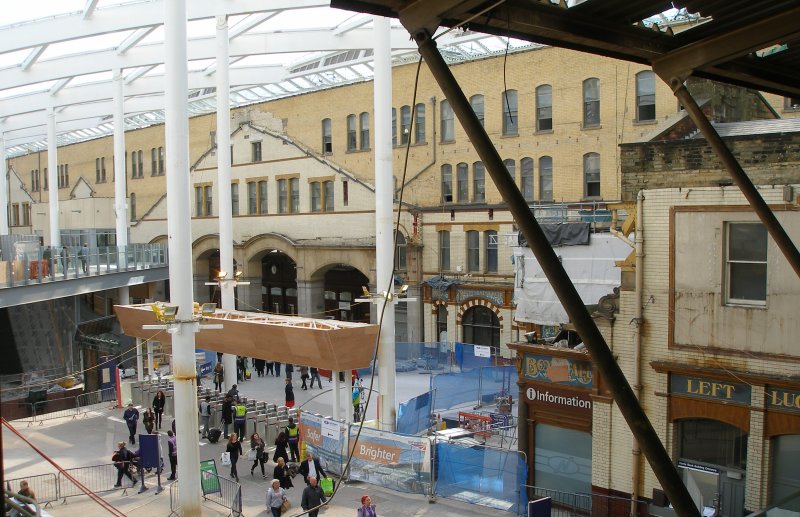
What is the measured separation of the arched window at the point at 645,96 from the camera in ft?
106

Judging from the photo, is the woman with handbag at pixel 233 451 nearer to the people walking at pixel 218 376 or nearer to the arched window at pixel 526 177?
the people walking at pixel 218 376

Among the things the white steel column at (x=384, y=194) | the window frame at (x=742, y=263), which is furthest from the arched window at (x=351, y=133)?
the window frame at (x=742, y=263)

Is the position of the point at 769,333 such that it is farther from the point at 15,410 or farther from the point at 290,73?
the point at 290,73

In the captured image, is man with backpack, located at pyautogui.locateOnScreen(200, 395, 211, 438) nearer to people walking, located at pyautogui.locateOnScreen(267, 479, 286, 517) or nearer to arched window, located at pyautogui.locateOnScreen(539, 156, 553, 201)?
people walking, located at pyautogui.locateOnScreen(267, 479, 286, 517)

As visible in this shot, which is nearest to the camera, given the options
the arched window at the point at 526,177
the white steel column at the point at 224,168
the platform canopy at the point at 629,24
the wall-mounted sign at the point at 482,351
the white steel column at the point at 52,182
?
the platform canopy at the point at 629,24

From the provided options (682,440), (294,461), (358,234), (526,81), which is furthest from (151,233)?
(682,440)

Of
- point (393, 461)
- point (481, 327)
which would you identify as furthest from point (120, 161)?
point (393, 461)

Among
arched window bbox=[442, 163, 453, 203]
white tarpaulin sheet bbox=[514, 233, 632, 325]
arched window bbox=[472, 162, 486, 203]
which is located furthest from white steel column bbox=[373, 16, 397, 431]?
arched window bbox=[442, 163, 453, 203]

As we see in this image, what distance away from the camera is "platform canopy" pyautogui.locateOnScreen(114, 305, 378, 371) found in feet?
68.3

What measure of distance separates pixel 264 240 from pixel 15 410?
20.2 metres

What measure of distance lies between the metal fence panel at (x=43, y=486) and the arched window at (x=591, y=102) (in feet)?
83.8

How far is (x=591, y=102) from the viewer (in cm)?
3409

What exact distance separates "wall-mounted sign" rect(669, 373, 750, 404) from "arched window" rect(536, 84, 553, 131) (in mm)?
21236

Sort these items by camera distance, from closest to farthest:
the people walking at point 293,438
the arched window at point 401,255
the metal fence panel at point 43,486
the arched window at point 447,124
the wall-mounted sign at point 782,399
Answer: the wall-mounted sign at point 782,399, the metal fence panel at point 43,486, the people walking at point 293,438, the arched window at point 447,124, the arched window at point 401,255
